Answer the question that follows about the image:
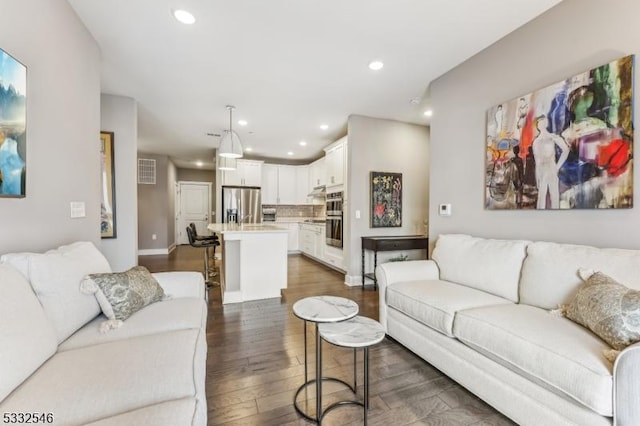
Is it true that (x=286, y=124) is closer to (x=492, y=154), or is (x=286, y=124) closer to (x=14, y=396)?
(x=492, y=154)

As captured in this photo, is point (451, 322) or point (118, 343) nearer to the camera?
point (118, 343)

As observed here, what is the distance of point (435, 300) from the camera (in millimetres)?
1946

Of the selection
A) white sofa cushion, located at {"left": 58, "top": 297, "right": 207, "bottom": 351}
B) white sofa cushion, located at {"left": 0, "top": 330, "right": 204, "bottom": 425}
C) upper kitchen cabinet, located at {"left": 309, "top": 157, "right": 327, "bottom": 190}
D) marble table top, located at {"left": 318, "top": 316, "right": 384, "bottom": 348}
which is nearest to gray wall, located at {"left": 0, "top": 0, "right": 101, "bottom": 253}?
white sofa cushion, located at {"left": 58, "top": 297, "right": 207, "bottom": 351}

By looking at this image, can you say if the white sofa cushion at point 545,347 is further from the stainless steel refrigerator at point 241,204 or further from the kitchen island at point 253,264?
the stainless steel refrigerator at point 241,204

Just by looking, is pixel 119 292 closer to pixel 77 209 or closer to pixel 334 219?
pixel 77 209

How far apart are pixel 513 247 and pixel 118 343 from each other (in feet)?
8.61

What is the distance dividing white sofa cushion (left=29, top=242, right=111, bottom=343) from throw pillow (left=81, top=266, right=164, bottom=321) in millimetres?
50

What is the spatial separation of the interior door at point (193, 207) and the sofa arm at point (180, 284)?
24.6ft

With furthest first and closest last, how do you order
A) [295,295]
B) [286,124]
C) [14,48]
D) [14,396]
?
[286,124] < [295,295] < [14,48] < [14,396]

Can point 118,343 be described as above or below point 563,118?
below

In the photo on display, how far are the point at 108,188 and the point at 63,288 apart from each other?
2.59m

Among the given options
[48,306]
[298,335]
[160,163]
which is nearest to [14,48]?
[48,306]

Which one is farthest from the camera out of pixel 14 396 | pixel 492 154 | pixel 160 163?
pixel 160 163

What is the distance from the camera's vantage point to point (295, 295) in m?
3.76
